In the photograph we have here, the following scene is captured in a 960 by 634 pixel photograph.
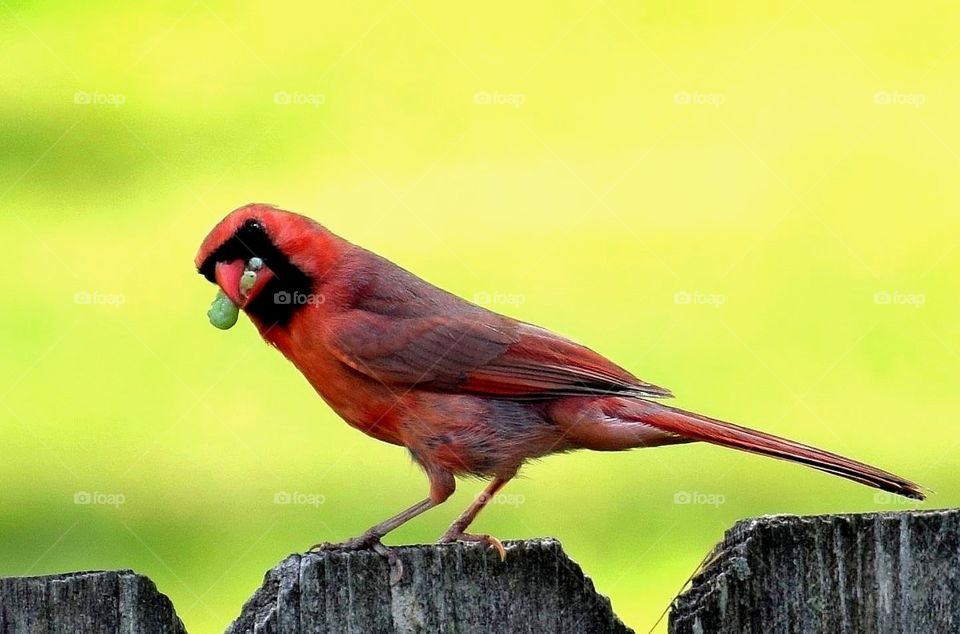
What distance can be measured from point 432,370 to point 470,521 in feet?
2.17

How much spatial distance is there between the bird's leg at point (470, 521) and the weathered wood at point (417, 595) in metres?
0.02

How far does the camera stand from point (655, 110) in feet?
24.7

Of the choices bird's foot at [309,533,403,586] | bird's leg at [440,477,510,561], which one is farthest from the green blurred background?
bird's foot at [309,533,403,586]

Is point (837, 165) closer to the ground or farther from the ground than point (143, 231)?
farther from the ground

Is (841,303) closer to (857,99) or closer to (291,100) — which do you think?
(857,99)

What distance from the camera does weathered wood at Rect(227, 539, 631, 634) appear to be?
239 cm

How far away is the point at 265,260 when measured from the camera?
4008 mm

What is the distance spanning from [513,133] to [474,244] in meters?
0.77

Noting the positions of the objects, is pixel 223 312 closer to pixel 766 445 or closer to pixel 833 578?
pixel 766 445

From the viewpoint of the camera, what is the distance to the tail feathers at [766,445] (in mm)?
2920

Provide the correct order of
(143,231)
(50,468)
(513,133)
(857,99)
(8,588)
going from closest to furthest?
(8,588)
(50,468)
(143,231)
(513,133)
(857,99)

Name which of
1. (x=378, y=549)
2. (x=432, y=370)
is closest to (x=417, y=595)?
(x=378, y=549)

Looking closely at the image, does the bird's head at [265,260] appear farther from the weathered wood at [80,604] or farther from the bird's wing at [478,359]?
the weathered wood at [80,604]

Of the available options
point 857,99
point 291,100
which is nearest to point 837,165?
point 857,99
